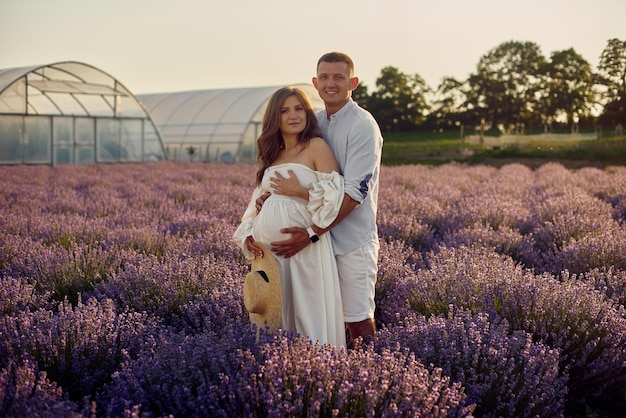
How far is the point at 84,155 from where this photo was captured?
779 inches

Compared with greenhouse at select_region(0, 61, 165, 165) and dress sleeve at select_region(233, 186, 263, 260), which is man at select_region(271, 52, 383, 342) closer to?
dress sleeve at select_region(233, 186, 263, 260)

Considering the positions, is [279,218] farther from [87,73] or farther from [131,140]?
[131,140]

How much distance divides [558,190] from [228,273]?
6.11 m

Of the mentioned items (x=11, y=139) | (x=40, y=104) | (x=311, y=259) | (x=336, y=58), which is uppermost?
(x=40, y=104)

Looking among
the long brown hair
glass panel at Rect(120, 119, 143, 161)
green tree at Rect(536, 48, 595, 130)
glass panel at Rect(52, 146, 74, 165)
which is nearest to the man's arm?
the long brown hair

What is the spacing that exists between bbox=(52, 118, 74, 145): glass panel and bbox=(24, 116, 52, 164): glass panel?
0.19m

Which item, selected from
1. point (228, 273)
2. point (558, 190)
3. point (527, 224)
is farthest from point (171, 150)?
point (228, 273)

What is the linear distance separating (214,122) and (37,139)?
798 centimetres

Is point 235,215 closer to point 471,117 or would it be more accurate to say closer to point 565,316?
point 565,316

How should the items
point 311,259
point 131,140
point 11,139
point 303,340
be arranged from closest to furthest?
point 303,340, point 311,259, point 11,139, point 131,140

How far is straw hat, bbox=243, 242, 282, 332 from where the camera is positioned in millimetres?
2838

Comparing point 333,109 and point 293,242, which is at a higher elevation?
point 333,109

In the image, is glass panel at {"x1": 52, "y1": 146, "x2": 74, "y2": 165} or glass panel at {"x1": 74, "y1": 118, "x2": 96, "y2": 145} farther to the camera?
glass panel at {"x1": 74, "y1": 118, "x2": 96, "y2": 145}

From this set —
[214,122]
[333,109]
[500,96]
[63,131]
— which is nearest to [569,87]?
[500,96]
